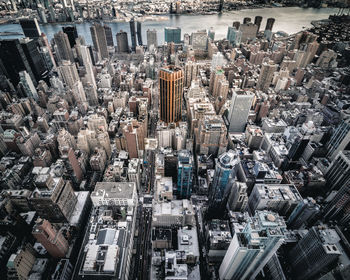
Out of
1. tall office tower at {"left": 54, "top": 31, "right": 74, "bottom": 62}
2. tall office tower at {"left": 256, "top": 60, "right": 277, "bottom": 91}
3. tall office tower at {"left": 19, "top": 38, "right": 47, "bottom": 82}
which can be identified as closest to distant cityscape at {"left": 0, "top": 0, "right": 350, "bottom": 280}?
tall office tower at {"left": 256, "top": 60, "right": 277, "bottom": 91}

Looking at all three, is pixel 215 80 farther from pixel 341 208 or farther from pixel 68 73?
pixel 68 73

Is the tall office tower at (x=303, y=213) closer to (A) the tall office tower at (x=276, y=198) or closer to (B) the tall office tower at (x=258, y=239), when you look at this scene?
(A) the tall office tower at (x=276, y=198)

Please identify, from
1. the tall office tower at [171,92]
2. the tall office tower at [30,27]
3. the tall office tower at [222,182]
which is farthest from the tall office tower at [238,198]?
the tall office tower at [30,27]

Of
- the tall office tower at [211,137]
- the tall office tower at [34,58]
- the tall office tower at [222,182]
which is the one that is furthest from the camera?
the tall office tower at [34,58]

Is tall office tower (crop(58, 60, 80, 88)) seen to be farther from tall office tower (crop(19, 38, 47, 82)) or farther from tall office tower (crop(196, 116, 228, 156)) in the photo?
tall office tower (crop(196, 116, 228, 156))

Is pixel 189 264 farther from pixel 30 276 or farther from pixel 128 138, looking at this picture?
pixel 128 138

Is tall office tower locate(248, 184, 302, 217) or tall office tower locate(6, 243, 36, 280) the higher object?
tall office tower locate(248, 184, 302, 217)
